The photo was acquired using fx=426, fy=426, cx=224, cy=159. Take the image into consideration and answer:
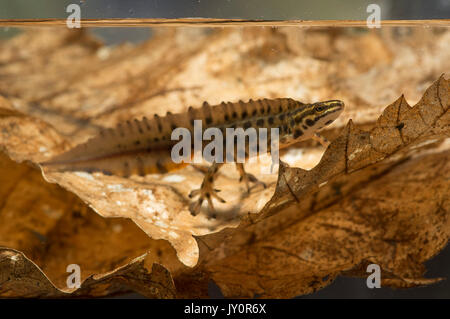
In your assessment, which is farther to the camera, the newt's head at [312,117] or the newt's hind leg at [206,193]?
the newt's head at [312,117]

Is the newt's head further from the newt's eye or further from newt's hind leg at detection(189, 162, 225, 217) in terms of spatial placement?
newt's hind leg at detection(189, 162, 225, 217)

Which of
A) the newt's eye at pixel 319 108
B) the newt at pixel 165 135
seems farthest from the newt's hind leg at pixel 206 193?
the newt's eye at pixel 319 108

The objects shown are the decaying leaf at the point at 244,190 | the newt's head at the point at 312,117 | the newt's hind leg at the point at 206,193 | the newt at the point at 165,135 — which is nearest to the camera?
the decaying leaf at the point at 244,190

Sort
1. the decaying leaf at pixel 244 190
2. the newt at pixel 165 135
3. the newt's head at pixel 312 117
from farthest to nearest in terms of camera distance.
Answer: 1. the newt at pixel 165 135
2. the newt's head at pixel 312 117
3. the decaying leaf at pixel 244 190

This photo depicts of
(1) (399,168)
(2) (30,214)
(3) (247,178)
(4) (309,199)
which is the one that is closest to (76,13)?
(2) (30,214)

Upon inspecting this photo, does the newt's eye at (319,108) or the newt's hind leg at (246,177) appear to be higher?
the newt's eye at (319,108)

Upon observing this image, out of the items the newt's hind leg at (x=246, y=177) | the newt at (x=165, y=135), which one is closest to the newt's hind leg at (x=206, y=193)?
the newt at (x=165, y=135)

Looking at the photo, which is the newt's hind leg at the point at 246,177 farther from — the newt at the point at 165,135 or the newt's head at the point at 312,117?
the newt's head at the point at 312,117

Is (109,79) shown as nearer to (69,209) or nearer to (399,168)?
(69,209)
